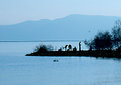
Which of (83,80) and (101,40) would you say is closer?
(83,80)

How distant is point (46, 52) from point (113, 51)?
14.5m

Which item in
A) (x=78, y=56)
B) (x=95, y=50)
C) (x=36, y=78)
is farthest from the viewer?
(x=95, y=50)

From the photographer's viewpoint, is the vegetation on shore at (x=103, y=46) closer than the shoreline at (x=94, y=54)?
No

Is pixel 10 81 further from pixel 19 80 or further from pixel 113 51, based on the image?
pixel 113 51

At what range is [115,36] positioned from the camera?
268ft

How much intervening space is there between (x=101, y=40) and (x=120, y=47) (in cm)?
412

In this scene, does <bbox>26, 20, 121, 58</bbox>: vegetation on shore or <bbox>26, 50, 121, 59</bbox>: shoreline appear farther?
<bbox>26, 20, 121, 58</bbox>: vegetation on shore

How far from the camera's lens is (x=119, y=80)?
Answer: 36.5m

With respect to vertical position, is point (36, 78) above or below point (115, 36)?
below

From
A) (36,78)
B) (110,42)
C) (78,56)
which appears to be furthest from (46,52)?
(36,78)

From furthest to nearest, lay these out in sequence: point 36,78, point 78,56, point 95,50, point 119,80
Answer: point 95,50 < point 78,56 < point 36,78 < point 119,80

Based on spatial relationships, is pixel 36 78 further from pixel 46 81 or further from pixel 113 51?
pixel 113 51

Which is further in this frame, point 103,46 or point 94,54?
point 103,46

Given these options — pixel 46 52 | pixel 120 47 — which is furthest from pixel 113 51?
pixel 46 52
